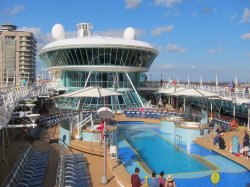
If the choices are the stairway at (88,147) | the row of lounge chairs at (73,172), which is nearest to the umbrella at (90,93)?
the stairway at (88,147)

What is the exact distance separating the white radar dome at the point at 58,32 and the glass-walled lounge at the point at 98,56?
15.7 ft

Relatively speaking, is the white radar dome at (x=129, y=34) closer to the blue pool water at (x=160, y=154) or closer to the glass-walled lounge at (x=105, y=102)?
the glass-walled lounge at (x=105, y=102)

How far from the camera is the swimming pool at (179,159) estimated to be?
11078 mm

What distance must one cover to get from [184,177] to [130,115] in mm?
13499

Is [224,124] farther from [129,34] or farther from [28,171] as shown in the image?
[129,34]

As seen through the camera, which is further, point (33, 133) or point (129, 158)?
point (33, 133)

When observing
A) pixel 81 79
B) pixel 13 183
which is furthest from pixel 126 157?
pixel 81 79

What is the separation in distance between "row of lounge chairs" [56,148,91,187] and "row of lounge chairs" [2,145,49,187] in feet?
1.99

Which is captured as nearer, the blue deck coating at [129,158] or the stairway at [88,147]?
the blue deck coating at [129,158]

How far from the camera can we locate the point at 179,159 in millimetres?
13641

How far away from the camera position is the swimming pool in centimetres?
1108

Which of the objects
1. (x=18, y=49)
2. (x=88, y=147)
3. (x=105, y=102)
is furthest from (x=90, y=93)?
(x=18, y=49)

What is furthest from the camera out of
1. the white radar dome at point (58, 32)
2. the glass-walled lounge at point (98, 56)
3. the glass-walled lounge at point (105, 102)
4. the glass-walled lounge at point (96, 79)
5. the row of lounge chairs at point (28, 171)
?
the white radar dome at point (58, 32)

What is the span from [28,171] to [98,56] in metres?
20.5
